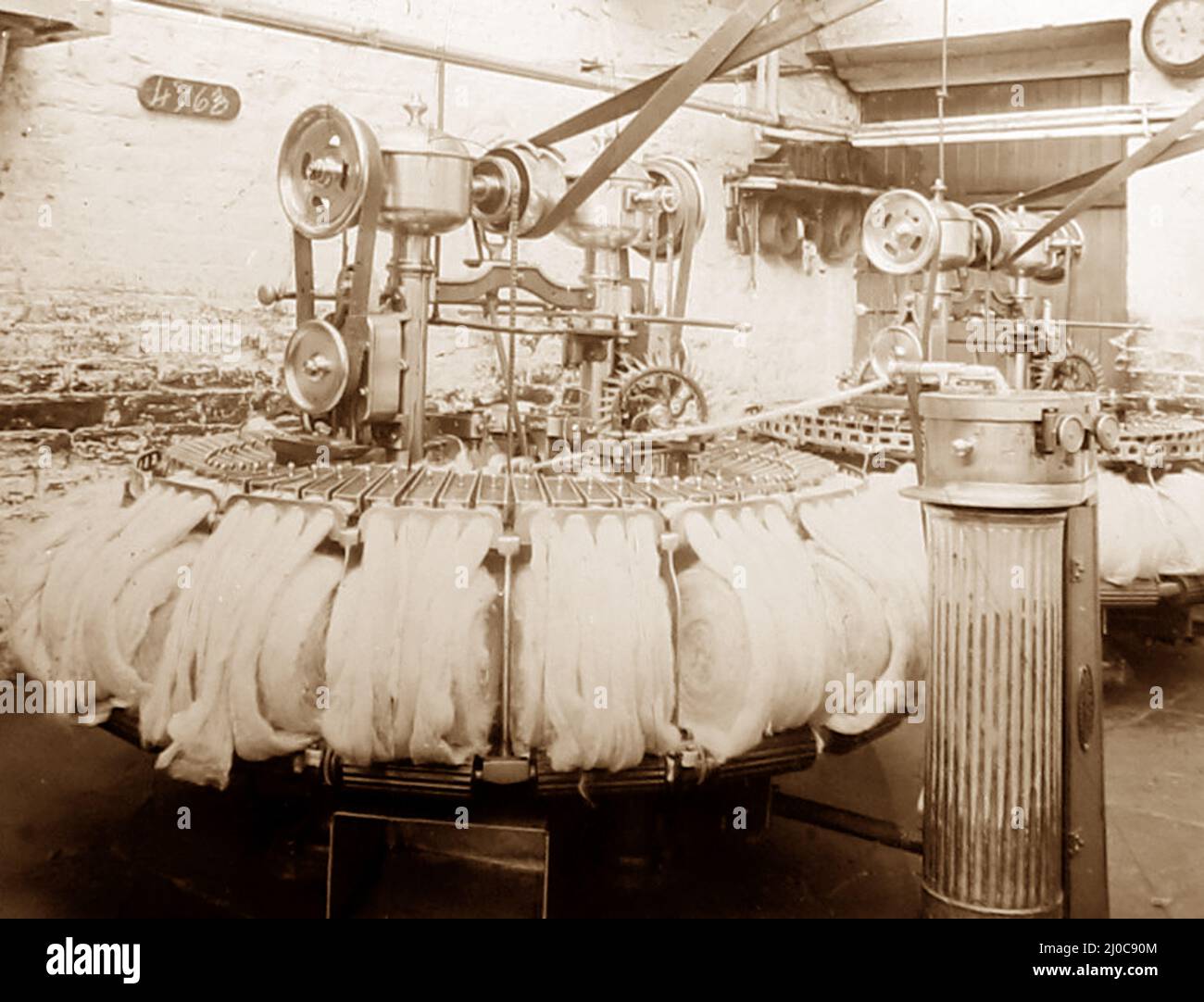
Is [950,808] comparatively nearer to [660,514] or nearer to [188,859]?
[660,514]

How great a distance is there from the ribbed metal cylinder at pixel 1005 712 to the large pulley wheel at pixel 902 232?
246cm

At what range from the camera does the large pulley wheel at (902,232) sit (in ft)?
13.5

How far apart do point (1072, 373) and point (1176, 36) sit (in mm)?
2341

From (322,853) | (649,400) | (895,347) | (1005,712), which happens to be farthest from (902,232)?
(322,853)

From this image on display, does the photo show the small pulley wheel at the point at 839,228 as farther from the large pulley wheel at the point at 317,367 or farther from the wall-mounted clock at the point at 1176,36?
the large pulley wheel at the point at 317,367

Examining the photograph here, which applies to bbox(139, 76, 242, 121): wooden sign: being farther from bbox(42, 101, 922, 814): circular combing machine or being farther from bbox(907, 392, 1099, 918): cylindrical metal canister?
bbox(907, 392, 1099, 918): cylindrical metal canister

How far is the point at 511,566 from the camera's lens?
2178 millimetres

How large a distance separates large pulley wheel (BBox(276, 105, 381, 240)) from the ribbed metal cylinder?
1412 mm
